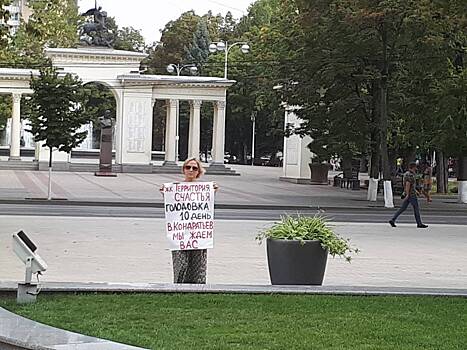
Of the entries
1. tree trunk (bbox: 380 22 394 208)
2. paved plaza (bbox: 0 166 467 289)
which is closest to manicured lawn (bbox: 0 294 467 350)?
paved plaza (bbox: 0 166 467 289)

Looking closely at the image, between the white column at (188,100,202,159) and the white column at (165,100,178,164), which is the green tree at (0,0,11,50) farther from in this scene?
the white column at (188,100,202,159)

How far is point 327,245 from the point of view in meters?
11.6

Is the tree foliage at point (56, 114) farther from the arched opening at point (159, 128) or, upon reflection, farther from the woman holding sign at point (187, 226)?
the arched opening at point (159, 128)

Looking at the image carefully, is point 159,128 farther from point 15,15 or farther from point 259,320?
point 259,320

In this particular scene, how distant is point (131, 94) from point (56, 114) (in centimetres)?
3139

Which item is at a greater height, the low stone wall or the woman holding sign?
the woman holding sign

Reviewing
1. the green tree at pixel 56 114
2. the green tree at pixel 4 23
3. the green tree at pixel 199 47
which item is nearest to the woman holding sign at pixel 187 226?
the green tree at pixel 4 23

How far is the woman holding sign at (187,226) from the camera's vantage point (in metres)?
11.1

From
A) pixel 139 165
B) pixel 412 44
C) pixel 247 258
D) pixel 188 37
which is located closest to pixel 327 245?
pixel 247 258

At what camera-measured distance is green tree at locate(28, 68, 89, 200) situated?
36656 millimetres

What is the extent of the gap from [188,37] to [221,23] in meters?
10.6

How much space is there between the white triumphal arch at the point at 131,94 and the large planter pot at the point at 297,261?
54835 mm

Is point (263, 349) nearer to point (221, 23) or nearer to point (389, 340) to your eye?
point (389, 340)

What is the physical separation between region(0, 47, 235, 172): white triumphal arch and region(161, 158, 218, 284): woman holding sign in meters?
55.0
